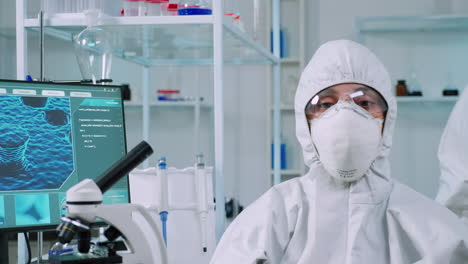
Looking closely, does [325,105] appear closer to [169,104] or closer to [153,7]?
[153,7]

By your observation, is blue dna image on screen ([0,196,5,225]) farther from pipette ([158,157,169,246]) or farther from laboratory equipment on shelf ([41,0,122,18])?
laboratory equipment on shelf ([41,0,122,18])

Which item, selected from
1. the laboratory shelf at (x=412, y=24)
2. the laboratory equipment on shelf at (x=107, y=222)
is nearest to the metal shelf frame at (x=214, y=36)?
the laboratory equipment on shelf at (x=107, y=222)

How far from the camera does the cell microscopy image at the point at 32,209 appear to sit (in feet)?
4.74

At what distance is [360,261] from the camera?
4.75ft

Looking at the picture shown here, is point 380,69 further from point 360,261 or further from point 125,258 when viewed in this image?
point 125,258

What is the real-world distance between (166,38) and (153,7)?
0.88 ft

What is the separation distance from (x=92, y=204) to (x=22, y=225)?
0.50 meters

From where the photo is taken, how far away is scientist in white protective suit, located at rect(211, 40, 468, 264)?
144cm

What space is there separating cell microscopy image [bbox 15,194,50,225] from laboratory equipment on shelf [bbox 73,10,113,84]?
1.34 ft

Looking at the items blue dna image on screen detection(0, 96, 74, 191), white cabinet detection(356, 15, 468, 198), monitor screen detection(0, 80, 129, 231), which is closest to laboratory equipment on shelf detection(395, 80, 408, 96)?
white cabinet detection(356, 15, 468, 198)

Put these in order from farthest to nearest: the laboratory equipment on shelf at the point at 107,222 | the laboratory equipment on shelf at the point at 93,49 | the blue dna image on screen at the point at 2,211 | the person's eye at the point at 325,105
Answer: the laboratory equipment on shelf at the point at 93,49 < the person's eye at the point at 325,105 < the blue dna image on screen at the point at 2,211 < the laboratory equipment on shelf at the point at 107,222

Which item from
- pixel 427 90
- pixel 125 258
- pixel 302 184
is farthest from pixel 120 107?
pixel 427 90

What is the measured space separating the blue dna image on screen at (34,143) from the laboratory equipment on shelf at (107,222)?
379 millimetres

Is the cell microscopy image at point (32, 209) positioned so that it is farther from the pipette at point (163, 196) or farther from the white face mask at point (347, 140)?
the white face mask at point (347, 140)
